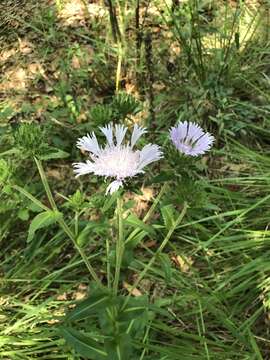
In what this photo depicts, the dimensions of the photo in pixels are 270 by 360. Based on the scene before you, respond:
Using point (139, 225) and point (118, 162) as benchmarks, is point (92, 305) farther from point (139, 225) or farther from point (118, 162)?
point (118, 162)

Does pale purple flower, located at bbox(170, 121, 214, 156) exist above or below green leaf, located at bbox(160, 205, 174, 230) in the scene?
above

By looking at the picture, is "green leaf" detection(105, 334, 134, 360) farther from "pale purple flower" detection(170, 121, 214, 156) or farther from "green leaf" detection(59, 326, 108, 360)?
"pale purple flower" detection(170, 121, 214, 156)

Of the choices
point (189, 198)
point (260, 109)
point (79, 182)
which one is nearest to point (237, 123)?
point (260, 109)

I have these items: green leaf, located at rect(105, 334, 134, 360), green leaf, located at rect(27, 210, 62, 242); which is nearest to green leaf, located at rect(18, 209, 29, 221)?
green leaf, located at rect(27, 210, 62, 242)

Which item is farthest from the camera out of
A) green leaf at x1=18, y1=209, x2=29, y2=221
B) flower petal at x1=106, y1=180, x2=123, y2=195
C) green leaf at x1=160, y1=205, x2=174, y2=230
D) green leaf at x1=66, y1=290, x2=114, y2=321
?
green leaf at x1=18, y1=209, x2=29, y2=221

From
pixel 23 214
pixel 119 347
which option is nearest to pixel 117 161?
pixel 119 347

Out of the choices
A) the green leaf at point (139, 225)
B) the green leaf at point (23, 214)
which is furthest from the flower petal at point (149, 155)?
the green leaf at point (23, 214)

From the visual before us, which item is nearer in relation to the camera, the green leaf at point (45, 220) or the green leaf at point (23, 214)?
the green leaf at point (45, 220)

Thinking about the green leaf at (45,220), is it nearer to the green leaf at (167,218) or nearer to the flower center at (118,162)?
the flower center at (118,162)
